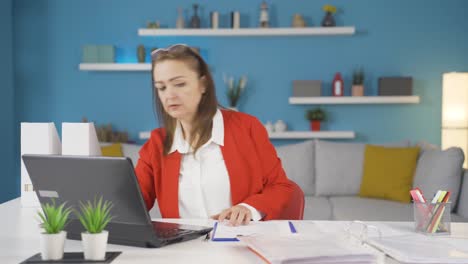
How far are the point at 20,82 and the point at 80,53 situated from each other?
63 centimetres

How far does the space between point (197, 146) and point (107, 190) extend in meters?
0.66

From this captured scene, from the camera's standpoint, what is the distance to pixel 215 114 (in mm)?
2057

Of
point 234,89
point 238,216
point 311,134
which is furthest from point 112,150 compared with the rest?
point 238,216

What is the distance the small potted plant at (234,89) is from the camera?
526cm

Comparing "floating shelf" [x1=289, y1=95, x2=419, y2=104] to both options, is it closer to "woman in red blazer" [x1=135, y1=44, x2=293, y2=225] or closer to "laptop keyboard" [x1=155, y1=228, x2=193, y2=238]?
"woman in red blazer" [x1=135, y1=44, x2=293, y2=225]

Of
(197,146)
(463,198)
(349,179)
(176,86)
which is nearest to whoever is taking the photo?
(176,86)

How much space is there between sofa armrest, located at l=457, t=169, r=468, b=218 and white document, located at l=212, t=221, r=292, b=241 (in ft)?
7.70

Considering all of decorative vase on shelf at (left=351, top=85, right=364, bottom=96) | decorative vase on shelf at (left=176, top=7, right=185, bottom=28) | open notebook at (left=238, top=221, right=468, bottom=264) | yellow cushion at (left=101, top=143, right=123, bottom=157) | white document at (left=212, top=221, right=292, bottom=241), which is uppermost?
decorative vase on shelf at (left=176, top=7, right=185, bottom=28)

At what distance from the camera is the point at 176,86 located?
184cm

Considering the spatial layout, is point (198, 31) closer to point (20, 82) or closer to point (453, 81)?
point (20, 82)

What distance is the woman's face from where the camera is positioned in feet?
5.96

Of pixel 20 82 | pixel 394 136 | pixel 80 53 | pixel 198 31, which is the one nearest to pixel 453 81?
pixel 394 136

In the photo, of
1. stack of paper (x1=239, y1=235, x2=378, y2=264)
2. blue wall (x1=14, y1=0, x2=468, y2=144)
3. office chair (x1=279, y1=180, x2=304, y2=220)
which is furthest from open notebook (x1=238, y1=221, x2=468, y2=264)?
blue wall (x1=14, y1=0, x2=468, y2=144)

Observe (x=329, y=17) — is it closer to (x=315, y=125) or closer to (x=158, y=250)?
(x=315, y=125)
